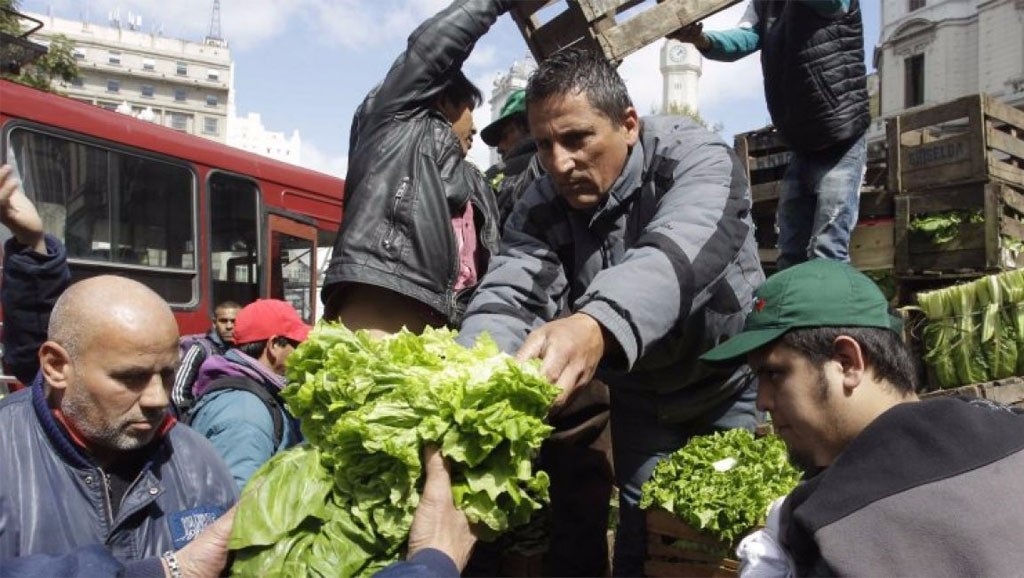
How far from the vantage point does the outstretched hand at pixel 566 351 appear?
224 centimetres

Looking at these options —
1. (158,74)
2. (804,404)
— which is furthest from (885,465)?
(158,74)

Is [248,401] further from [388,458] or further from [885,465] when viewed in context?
[885,465]

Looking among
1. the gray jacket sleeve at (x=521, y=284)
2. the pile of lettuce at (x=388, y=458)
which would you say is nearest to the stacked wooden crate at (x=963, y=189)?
the gray jacket sleeve at (x=521, y=284)

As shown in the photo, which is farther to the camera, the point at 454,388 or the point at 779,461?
the point at 779,461

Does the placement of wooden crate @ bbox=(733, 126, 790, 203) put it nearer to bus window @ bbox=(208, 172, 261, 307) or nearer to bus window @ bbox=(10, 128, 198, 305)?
bus window @ bbox=(208, 172, 261, 307)

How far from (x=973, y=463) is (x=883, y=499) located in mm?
239

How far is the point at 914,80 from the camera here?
4072 cm

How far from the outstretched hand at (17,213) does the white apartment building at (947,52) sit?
38.4m

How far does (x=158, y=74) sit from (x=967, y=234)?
88.4 meters

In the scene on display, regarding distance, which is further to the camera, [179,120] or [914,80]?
[179,120]

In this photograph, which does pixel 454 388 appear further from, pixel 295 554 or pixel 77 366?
pixel 77 366

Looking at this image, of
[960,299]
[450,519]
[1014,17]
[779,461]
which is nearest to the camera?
[450,519]

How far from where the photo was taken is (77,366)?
2594 millimetres

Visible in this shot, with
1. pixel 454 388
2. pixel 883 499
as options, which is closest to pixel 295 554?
pixel 454 388
